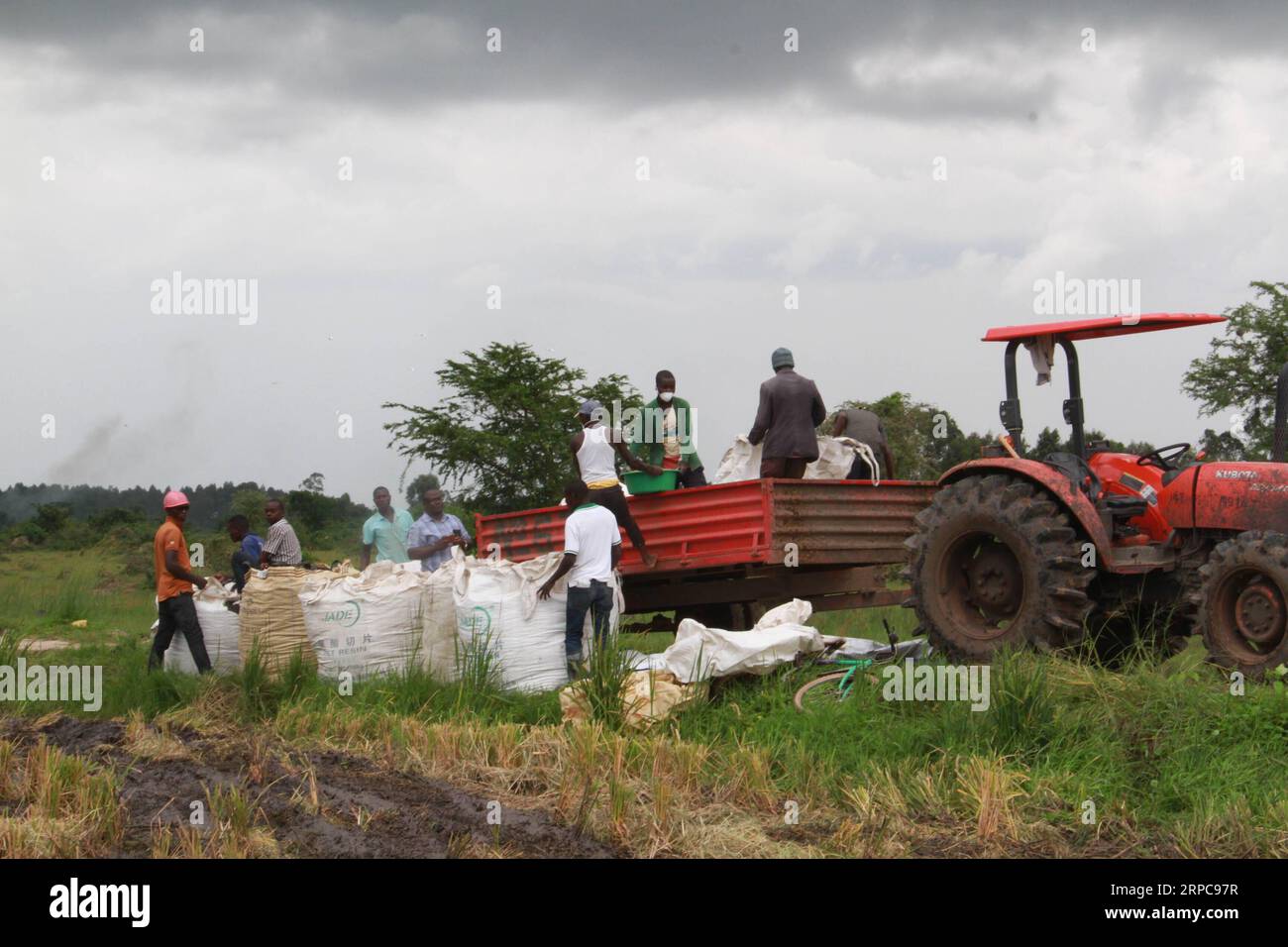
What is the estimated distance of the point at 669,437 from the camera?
10.9m

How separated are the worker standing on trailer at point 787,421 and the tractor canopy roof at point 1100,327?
1324 mm

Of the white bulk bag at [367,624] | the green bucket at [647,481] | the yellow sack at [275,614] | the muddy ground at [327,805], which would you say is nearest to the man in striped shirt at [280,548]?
the yellow sack at [275,614]

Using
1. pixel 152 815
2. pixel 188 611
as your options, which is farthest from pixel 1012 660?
pixel 188 611

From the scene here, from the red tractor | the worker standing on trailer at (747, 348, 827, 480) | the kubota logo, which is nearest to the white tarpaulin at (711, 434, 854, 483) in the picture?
the worker standing on trailer at (747, 348, 827, 480)

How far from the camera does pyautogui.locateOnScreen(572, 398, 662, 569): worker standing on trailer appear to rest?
33.6 feet

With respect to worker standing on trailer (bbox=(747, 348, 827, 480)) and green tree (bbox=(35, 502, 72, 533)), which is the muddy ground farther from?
green tree (bbox=(35, 502, 72, 533))

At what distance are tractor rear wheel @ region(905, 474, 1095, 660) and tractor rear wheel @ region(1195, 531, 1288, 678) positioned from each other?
0.73 m

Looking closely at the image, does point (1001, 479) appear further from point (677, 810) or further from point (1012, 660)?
point (677, 810)

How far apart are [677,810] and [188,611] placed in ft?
18.6

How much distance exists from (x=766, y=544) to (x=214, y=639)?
4.53 meters

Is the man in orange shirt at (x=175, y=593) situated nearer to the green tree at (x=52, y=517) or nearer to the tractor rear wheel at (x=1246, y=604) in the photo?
the tractor rear wheel at (x=1246, y=604)

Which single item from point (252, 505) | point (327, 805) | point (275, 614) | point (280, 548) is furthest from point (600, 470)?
point (252, 505)

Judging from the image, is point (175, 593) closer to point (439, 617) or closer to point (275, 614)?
point (275, 614)
